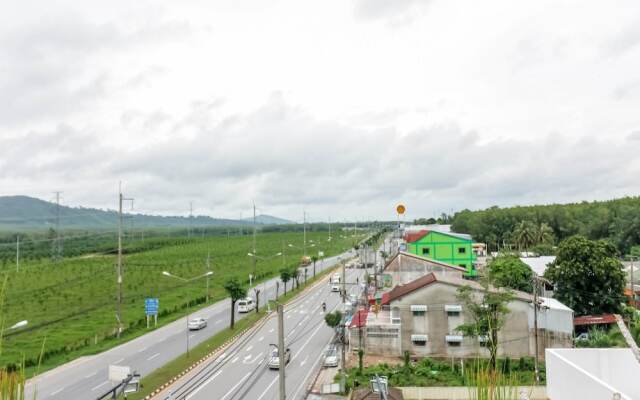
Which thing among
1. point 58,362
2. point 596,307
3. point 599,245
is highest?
point 599,245

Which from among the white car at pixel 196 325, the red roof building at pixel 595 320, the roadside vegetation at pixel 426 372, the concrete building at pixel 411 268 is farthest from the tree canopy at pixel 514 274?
the white car at pixel 196 325

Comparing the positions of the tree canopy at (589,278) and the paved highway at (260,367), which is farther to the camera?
the tree canopy at (589,278)

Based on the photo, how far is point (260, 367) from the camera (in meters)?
45.4

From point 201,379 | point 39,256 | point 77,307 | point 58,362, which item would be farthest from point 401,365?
point 39,256

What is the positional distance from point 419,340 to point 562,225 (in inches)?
3511

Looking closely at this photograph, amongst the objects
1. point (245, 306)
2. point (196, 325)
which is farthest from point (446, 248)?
point (196, 325)

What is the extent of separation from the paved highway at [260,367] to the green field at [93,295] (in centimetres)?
1296

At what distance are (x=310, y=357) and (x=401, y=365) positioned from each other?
30.8 feet

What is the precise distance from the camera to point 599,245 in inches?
1978

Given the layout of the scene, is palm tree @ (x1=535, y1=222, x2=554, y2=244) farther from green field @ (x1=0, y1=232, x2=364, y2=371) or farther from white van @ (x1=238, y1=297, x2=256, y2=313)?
white van @ (x1=238, y1=297, x2=256, y2=313)

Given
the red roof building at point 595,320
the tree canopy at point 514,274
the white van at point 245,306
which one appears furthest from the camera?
the white van at point 245,306

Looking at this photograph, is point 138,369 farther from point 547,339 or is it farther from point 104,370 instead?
point 547,339

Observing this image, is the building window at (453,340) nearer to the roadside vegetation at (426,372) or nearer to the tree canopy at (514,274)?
the roadside vegetation at (426,372)

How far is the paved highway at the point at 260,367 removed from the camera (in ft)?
127
